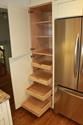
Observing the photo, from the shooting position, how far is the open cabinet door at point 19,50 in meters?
1.94

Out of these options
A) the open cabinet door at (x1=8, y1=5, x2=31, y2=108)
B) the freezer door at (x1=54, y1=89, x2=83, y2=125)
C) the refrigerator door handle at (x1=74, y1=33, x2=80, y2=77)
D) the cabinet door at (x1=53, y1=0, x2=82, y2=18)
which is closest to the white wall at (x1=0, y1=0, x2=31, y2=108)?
the open cabinet door at (x1=8, y1=5, x2=31, y2=108)

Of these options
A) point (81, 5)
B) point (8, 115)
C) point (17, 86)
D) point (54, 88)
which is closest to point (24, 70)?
point (17, 86)

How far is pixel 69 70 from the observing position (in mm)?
1857

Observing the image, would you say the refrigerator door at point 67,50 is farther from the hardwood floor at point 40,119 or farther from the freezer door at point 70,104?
the hardwood floor at point 40,119

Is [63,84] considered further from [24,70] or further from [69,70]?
[24,70]

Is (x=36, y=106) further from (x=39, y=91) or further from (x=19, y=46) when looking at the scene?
(x=19, y=46)

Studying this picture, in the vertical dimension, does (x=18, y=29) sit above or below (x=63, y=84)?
above

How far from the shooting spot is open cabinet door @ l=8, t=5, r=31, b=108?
1944mm

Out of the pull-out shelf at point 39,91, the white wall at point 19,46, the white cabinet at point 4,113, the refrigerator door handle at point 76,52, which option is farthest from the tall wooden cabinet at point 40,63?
the white cabinet at point 4,113

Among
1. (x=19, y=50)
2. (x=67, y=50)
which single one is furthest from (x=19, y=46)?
(x=67, y=50)

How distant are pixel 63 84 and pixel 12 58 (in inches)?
38.7

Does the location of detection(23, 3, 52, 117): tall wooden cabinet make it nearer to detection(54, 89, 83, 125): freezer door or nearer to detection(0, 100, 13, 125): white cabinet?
detection(54, 89, 83, 125): freezer door

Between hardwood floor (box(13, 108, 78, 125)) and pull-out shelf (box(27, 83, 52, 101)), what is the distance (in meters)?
0.39

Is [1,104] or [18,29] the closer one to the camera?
[1,104]
